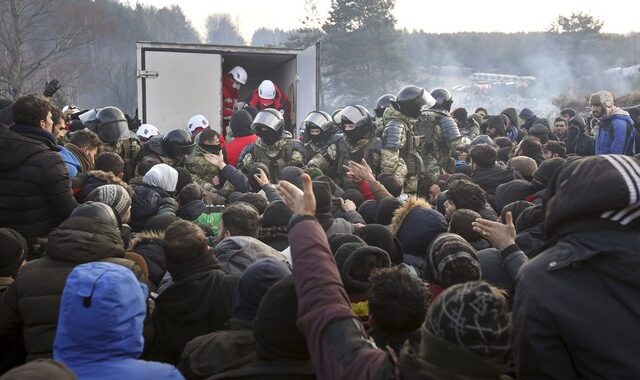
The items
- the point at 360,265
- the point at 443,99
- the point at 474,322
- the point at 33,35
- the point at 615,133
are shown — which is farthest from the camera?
the point at 33,35

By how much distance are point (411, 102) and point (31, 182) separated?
16.6ft

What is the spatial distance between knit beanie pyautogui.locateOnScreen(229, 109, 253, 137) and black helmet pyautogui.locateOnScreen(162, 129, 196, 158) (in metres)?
1.48

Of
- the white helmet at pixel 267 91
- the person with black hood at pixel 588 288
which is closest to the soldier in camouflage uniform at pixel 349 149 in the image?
the white helmet at pixel 267 91

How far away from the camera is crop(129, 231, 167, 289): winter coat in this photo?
3791mm

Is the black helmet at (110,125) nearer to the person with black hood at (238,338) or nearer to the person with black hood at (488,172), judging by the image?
the person with black hood at (488,172)

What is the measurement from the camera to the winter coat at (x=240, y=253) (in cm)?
361

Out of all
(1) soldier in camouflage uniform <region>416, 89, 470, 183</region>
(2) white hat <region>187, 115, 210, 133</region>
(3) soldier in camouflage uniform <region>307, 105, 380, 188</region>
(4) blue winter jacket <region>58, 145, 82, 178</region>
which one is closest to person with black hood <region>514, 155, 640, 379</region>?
(4) blue winter jacket <region>58, 145, 82, 178</region>

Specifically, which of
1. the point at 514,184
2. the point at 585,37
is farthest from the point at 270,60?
the point at 585,37

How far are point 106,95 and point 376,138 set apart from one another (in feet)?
140

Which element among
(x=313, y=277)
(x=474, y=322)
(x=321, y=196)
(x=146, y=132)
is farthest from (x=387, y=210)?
(x=146, y=132)

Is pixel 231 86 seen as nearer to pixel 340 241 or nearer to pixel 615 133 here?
pixel 615 133

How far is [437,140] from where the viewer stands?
8773 mm

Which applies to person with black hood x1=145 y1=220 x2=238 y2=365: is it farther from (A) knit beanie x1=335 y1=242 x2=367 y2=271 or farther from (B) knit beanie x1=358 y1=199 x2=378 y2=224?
(B) knit beanie x1=358 y1=199 x2=378 y2=224

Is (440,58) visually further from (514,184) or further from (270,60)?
(514,184)
